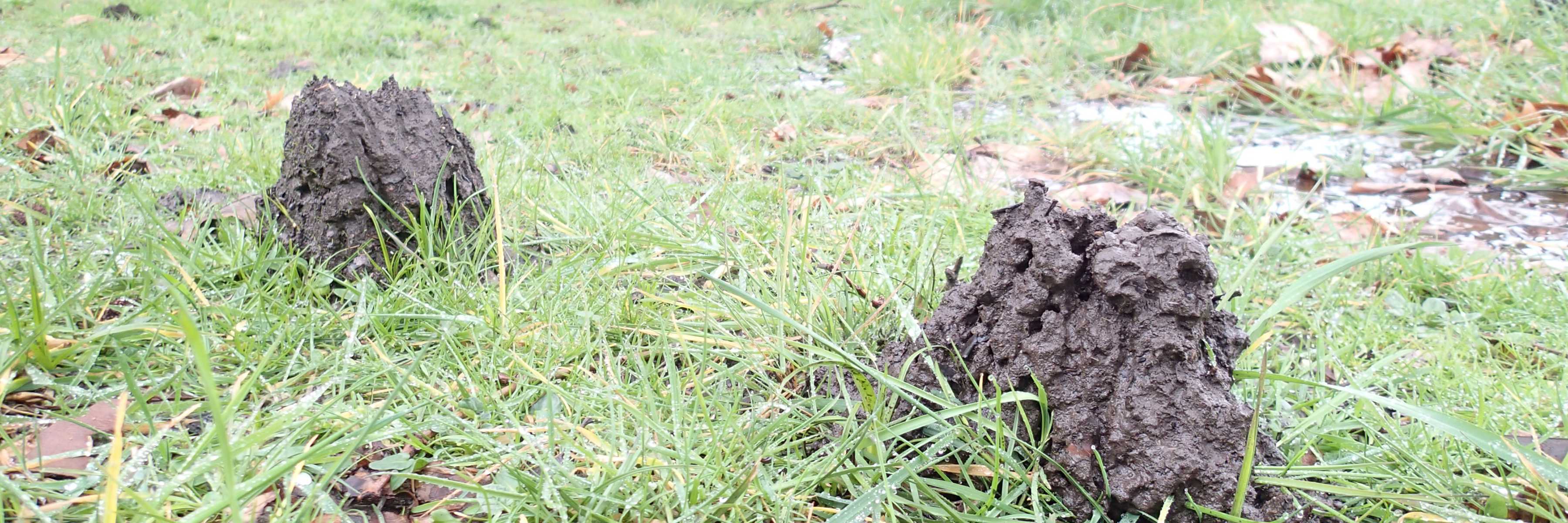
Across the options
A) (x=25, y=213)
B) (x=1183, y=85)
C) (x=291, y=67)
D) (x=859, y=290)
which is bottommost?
(x=1183, y=85)

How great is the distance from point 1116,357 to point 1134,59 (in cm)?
372

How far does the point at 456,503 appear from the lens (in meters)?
1.53

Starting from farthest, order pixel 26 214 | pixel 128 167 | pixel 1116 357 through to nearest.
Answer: pixel 128 167 → pixel 26 214 → pixel 1116 357

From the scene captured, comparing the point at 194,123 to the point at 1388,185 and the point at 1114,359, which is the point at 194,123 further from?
the point at 1388,185

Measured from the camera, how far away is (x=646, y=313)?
2014 millimetres

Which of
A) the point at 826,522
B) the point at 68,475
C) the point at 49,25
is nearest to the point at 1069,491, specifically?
the point at 826,522

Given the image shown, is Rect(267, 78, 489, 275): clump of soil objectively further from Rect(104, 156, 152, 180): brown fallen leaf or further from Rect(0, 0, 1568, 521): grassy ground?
Rect(104, 156, 152, 180): brown fallen leaf

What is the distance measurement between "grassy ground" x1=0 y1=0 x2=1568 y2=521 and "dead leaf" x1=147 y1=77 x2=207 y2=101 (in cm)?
9

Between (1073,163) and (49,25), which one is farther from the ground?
(49,25)

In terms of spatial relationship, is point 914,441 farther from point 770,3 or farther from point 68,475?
point 770,3

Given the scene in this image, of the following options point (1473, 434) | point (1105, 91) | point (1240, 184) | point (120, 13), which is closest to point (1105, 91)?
point (1105, 91)

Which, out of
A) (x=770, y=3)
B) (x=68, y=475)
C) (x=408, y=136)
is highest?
(x=408, y=136)

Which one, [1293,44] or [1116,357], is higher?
[1116,357]

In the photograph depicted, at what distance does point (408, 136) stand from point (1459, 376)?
2.40m
